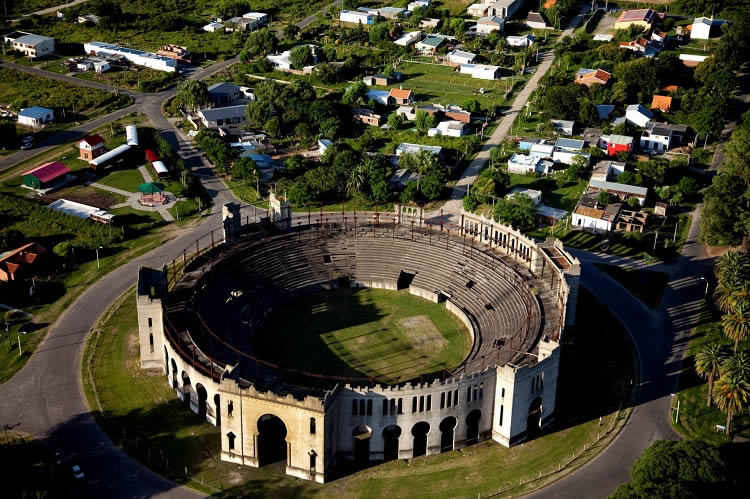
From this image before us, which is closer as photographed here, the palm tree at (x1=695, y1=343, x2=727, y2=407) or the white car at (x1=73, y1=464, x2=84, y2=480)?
the white car at (x1=73, y1=464, x2=84, y2=480)

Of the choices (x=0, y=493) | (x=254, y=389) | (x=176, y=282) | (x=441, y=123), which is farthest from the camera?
(x=441, y=123)

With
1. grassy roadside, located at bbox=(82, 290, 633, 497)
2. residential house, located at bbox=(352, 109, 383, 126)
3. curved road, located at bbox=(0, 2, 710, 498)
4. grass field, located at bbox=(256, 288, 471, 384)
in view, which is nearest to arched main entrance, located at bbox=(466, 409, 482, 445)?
grassy roadside, located at bbox=(82, 290, 633, 497)

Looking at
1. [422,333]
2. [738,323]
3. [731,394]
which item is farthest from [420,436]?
[738,323]

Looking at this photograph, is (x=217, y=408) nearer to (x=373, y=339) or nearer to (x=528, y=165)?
(x=373, y=339)

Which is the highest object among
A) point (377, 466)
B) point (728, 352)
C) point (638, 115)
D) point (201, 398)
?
point (638, 115)

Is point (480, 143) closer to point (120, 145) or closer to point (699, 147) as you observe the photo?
point (699, 147)

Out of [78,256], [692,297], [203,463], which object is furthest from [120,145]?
[692,297]

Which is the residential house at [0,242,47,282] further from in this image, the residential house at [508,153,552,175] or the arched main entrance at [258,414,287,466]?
the residential house at [508,153,552,175]
